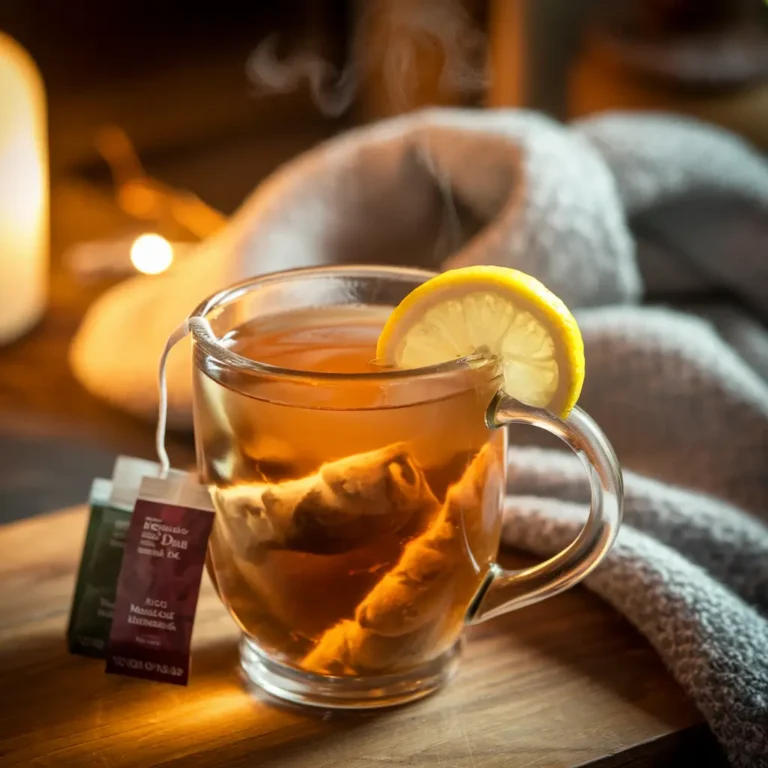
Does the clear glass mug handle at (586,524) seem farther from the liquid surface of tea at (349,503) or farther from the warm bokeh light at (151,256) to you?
the warm bokeh light at (151,256)

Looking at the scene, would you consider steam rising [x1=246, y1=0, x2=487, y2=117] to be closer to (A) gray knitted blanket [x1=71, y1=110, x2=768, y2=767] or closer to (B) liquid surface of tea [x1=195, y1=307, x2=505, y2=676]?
(A) gray knitted blanket [x1=71, y1=110, x2=768, y2=767]

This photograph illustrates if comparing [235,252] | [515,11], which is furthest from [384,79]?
[235,252]

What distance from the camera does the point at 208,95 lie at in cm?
170

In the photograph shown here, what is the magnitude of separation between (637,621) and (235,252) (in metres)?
0.45

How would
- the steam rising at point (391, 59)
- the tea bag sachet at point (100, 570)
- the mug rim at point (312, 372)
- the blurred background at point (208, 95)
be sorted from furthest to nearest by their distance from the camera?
the steam rising at point (391, 59) → the blurred background at point (208, 95) → the tea bag sachet at point (100, 570) → the mug rim at point (312, 372)

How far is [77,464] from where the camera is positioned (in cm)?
84

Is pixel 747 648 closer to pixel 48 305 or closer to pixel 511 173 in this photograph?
pixel 511 173

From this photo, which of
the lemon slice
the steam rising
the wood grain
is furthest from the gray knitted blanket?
the steam rising

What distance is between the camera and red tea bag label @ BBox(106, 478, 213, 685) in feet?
1.76

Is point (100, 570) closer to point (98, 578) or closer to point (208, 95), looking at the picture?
point (98, 578)

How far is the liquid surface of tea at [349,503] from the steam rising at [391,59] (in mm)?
802

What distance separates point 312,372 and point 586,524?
15 centimetres

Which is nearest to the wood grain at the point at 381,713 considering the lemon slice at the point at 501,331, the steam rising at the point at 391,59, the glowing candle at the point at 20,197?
the lemon slice at the point at 501,331

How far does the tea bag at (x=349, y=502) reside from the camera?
48 cm
